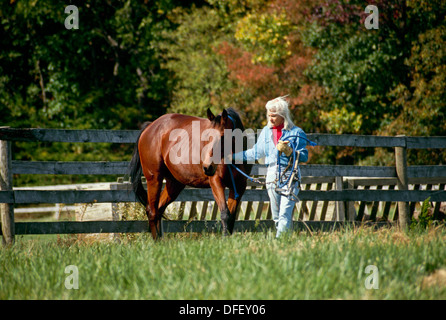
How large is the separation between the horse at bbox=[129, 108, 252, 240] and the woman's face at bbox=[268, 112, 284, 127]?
649 millimetres

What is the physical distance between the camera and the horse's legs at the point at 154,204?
710cm

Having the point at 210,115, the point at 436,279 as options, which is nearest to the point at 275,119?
the point at 210,115

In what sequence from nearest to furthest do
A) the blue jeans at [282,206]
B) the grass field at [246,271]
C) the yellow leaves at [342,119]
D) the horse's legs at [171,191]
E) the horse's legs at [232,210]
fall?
the grass field at [246,271], the blue jeans at [282,206], the horse's legs at [232,210], the horse's legs at [171,191], the yellow leaves at [342,119]

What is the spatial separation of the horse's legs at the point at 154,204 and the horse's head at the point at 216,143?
4.60ft

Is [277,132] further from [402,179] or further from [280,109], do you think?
[402,179]

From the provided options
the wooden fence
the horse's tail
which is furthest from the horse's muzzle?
the horse's tail

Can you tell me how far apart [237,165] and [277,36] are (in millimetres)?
15495

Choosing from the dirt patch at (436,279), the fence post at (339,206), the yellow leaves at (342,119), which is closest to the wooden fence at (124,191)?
the fence post at (339,206)

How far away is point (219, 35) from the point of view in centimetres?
2439

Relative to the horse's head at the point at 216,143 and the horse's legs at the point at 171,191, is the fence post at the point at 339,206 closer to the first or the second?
the horse's legs at the point at 171,191

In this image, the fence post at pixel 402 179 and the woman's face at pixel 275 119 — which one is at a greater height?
the woman's face at pixel 275 119

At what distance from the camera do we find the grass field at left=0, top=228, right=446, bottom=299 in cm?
377
